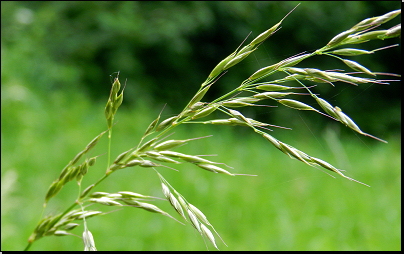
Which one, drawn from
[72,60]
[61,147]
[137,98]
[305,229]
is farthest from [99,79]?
[305,229]

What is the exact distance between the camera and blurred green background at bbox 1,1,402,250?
2080mm

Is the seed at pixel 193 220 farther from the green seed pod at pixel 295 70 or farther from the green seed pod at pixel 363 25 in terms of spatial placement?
the green seed pod at pixel 363 25

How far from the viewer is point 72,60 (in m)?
4.64

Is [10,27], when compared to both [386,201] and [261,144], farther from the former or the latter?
[386,201]

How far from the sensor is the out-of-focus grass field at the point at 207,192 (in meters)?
1.99

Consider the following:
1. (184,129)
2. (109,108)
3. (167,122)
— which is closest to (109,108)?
(109,108)

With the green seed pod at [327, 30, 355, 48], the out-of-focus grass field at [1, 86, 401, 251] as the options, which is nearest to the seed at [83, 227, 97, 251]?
the green seed pod at [327, 30, 355, 48]

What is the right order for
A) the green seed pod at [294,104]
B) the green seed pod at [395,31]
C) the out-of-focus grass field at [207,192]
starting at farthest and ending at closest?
the out-of-focus grass field at [207,192] → the green seed pod at [294,104] → the green seed pod at [395,31]

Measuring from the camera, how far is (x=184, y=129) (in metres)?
3.97

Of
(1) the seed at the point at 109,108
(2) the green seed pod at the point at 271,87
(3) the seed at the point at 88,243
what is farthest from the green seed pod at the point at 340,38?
(3) the seed at the point at 88,243

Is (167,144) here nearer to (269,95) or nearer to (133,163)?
(133,163)

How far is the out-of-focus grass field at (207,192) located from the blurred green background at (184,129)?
0.04 feet

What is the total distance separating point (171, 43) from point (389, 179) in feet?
10.9

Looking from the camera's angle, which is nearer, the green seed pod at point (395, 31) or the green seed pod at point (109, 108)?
the green seed pod at point (395, 31)
